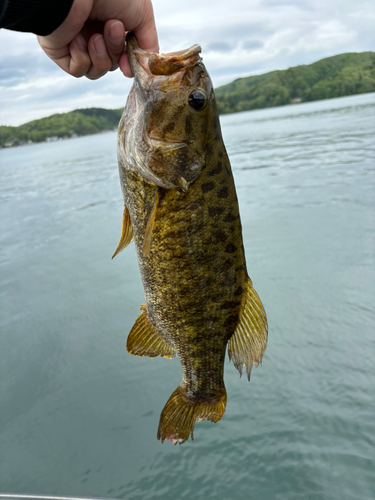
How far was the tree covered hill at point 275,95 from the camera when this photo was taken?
363 ft

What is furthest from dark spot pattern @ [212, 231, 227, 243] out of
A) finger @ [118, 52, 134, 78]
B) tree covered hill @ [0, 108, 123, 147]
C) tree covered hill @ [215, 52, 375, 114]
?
tree covered hill @ [215, 52, 375, 114]

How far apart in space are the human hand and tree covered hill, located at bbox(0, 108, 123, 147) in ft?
357

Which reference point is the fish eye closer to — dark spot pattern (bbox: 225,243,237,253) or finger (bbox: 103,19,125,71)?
finger (bbox: 103,19,125,71)

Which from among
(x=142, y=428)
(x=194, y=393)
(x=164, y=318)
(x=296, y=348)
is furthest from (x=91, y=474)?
(x=296, y=348)

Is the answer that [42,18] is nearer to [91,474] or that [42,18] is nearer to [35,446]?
[91,474]

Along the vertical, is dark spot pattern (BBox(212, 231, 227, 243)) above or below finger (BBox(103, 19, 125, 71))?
below

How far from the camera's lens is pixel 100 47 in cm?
203

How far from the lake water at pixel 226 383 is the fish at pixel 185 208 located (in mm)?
2085

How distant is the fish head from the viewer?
1.84 metres

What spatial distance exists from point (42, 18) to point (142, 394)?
13.7 feet

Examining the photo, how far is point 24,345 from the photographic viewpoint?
6094 millimetres

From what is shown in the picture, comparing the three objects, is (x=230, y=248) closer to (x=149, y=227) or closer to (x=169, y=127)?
(x=149, y=227)

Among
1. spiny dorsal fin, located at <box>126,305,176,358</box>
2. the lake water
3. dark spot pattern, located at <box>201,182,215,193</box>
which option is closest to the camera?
dark spot pattern, located at <box>201,182,215,193</box>

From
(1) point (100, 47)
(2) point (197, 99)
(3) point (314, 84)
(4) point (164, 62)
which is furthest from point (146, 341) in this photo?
(3) point (314, 84)
